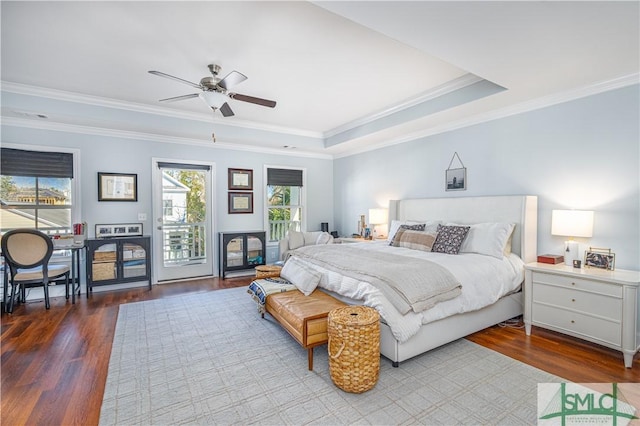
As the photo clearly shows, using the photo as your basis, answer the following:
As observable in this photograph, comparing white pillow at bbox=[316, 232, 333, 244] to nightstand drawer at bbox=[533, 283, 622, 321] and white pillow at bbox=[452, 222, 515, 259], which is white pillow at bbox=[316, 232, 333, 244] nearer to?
white pillow at bbox=[452, 222, 515, 259]

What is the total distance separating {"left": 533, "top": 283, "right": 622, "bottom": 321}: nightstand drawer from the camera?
99.9 inches


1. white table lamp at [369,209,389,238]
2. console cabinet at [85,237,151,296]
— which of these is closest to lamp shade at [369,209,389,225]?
white table lamp at [369,209,389,238]

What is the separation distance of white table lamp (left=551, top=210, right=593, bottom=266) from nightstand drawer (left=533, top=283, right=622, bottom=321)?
0.41 meters

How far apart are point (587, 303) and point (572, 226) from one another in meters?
0.74

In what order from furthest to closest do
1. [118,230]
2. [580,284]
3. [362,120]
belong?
1. [362,120]
2. [118,230]
3. [580,284]

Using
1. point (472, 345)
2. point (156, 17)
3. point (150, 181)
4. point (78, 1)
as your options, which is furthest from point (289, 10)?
point (150, 181)

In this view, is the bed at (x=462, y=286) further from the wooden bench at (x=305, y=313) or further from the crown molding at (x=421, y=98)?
the crown molding at (x=421, y=98)

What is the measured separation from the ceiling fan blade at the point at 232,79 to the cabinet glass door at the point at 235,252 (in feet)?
10.6

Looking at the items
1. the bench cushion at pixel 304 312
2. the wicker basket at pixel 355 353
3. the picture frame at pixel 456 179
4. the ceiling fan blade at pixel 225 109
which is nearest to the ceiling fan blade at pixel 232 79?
the ceiling fan blade at pixel 225 109

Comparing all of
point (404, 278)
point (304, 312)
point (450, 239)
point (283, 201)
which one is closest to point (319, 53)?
point (404, 278)

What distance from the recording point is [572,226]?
2.96 m

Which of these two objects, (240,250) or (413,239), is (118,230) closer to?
(240,250)

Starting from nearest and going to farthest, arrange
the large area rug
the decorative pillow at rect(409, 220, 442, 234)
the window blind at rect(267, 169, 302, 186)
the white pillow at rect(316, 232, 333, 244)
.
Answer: the large area rug → the decorative pillow at rect(409, 220, 442, 234) → the white pillow at rect(316, 232, 333, 244) → the window blind at rect(267, 169, 302, 186)

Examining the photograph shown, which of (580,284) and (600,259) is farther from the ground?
(600,259)
